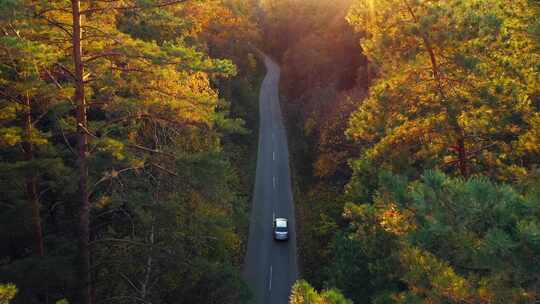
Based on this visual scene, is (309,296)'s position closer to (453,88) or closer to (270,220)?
(453,88)

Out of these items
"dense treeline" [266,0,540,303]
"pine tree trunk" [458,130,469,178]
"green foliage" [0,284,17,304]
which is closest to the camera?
"dense treeline" [266,0,540,303]

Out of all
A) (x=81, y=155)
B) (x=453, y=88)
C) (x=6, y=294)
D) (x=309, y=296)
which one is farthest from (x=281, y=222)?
(x=6, y=294)

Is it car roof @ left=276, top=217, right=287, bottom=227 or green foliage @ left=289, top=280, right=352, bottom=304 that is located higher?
green foliage @ left=289, top=280, right=352, bottom=304

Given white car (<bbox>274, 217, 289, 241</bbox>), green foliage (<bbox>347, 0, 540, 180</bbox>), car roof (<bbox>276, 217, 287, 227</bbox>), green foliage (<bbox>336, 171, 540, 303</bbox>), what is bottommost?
white car (<bbox>274, 217, 289, 241</bbox>)

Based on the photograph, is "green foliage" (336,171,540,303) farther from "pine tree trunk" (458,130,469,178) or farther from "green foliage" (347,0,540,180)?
"pine tree trunk" (458,130,469,178)

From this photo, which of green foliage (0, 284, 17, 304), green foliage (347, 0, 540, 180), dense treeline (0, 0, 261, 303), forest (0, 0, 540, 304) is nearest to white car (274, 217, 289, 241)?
forest (0, 0, 540, 304)

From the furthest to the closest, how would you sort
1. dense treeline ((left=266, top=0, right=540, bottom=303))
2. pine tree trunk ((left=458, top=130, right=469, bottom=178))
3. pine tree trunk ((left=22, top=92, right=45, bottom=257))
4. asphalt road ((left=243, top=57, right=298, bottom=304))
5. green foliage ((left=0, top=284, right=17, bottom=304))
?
asphalt road ((left=243, top=57, right=298, bottom=304))
pine tree trunk ((left=22, top=92, right=45, bottom=257))
pine tree trunk ((left=458, top=130, right=469, bottom=178))
green foliage ((left=0, top=284, right=17, bottom=304))
dense treeline ((left=266, top=0, right=540, bottom=303))

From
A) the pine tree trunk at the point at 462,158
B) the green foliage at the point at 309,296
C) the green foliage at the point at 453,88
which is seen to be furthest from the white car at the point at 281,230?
the green foliage at the point at 309,296
